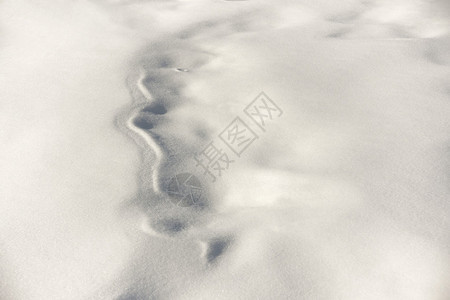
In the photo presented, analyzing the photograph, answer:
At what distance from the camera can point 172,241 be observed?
0.92m

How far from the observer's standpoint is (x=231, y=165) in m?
1.11

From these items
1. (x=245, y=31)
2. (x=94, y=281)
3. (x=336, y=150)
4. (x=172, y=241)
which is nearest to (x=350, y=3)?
(x=245, y=31)

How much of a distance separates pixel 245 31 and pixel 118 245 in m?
0.92

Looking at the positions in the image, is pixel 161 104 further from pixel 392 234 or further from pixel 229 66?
pixel 392 234

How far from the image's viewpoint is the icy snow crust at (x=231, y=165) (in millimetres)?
874
